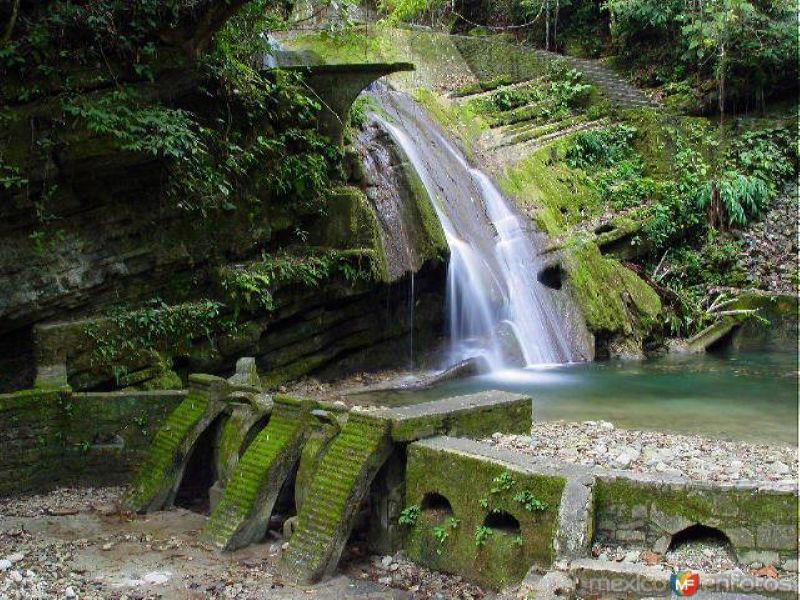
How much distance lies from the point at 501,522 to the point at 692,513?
4.54 ft

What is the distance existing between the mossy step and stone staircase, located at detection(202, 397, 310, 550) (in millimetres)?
971

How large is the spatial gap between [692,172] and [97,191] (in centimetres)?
1405

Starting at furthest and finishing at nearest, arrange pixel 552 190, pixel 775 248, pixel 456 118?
pixel 456 118 < pixel 775 248 < pixel 552 190

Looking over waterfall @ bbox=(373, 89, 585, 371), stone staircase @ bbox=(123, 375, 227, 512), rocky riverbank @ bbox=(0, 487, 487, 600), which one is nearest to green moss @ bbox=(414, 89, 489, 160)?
waterfall @ bbox=(373, 89, 585, 371)

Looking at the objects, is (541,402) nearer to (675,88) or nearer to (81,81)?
(81,81)

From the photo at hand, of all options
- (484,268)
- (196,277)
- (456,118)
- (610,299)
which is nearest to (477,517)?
(196,277)

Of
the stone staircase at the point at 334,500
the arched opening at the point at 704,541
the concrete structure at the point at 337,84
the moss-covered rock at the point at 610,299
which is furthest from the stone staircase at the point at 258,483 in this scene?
the moss-covered rock at the point at 610,299

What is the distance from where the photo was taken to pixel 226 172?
11.0 meters

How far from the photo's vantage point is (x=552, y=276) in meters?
15.5

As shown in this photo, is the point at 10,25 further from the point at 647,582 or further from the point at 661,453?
the point at 647,582

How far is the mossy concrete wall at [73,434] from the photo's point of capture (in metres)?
8.27

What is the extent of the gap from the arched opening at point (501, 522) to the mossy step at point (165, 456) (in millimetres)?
3627

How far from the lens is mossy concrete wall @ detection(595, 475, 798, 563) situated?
4.92 meters

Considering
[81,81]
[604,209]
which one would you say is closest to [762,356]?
[604,209]
